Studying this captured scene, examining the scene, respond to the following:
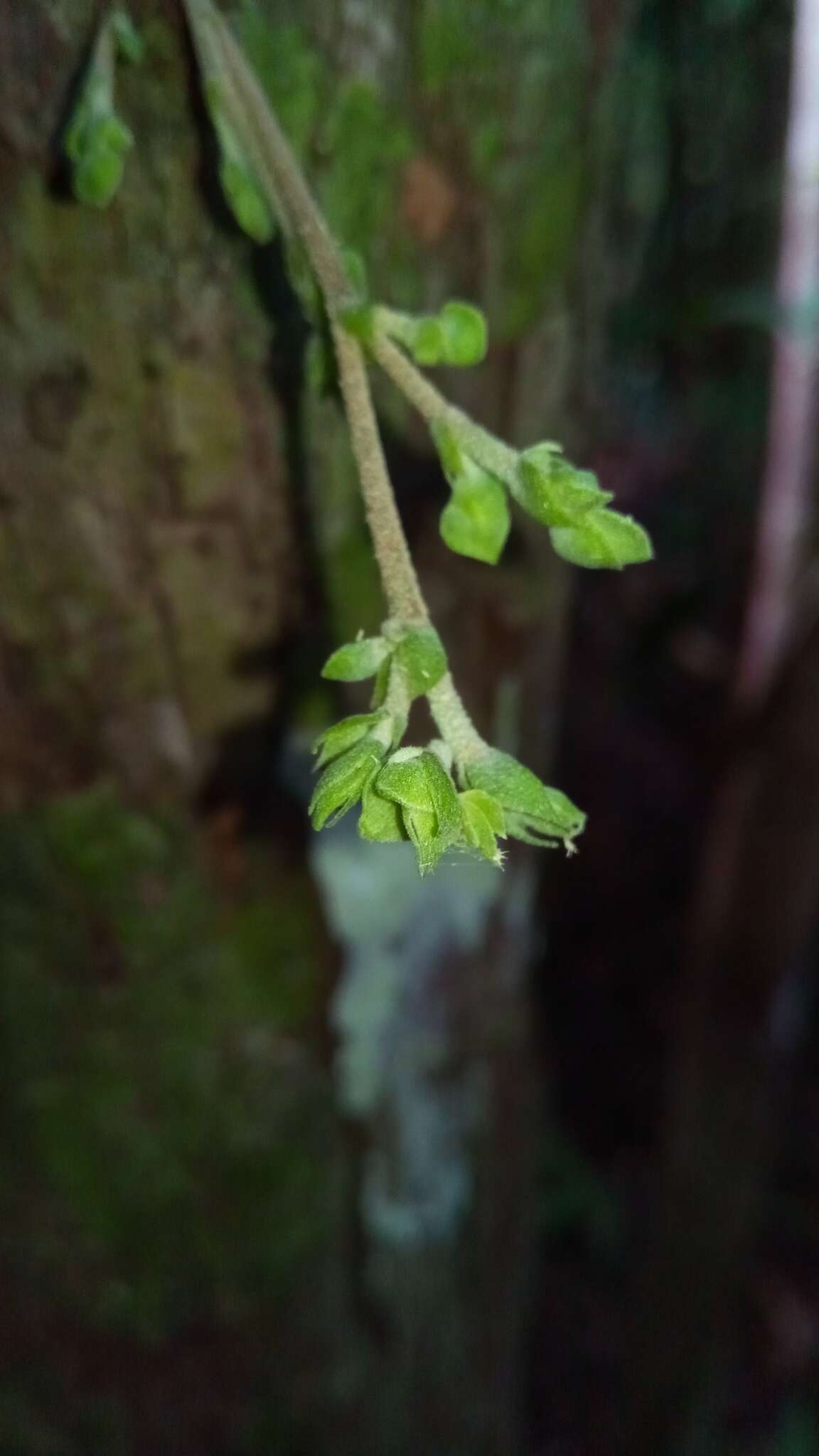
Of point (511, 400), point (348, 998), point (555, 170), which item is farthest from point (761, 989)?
point (555, 170)

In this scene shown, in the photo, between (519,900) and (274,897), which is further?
(519,900)

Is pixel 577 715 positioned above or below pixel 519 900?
below

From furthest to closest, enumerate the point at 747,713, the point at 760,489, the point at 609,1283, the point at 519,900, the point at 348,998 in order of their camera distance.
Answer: the point at 609,1283, the point at 760,489, the point at 747,713, the point at 519,900, the point at 348,998

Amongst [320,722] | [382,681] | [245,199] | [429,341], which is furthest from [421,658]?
[320,722]

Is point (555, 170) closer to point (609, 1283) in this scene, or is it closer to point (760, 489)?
point (760, 489)

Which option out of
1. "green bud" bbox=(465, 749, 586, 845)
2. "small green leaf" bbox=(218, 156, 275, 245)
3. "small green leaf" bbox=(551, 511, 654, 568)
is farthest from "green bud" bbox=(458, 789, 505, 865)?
"small green leaf" bbox=(218, 156, 275, 245)

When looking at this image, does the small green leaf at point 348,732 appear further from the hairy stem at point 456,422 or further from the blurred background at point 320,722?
the blurred background at point 320,722

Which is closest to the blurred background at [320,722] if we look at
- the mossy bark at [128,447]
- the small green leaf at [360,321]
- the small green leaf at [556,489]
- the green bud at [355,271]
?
the mossy bark at [128,447]

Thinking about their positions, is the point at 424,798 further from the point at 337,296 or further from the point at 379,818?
the point at 337,296
